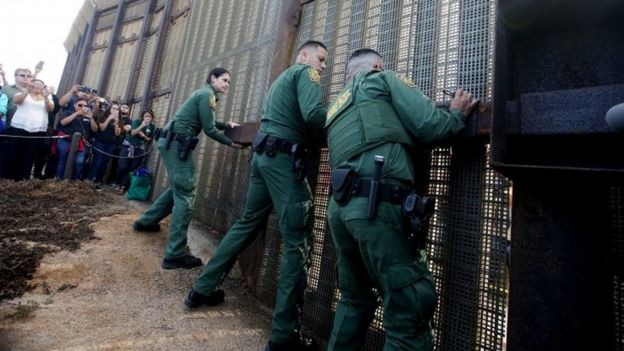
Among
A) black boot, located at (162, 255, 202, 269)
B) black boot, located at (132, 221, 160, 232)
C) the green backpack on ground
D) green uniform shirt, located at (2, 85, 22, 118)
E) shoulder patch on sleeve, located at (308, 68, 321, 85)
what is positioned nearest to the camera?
shoulder patch on sleeve, located at (308, 68, 321, 85)

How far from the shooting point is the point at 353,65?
2.03m

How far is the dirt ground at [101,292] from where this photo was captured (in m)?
2.07

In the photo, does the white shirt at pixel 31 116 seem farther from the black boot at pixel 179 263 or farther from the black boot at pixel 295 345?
the black boot at pixel 295 345

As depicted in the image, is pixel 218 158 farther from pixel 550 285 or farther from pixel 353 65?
pixel 550 285

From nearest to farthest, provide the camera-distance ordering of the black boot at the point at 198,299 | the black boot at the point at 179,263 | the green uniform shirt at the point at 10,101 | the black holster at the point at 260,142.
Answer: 1. the black holster at the point at 260,142
2. the black boot at the point at 198,299
3. the black boot at the point at 179,263
4. the green uniform shirt at the point at 10,101

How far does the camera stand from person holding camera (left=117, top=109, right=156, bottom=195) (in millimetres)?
5945

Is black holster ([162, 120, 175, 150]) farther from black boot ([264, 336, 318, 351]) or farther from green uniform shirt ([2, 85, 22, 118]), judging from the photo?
green uniform shirt ([2, 85, 22, 118])

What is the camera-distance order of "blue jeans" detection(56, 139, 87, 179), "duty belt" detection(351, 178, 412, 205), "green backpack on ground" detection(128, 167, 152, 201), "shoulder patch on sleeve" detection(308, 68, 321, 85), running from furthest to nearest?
"blue jeans" detection(56, 139, 87, 179) < "green backpack on ground" detection(128, 167, 152, 201) < "shoulder patch on sleeve" detection(308, 68, 321, 85) < "duty belt" detection(351, 178, 412, 205)

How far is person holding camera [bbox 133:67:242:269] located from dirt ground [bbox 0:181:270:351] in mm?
194

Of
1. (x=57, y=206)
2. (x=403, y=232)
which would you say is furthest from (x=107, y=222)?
(x=403, y=232)

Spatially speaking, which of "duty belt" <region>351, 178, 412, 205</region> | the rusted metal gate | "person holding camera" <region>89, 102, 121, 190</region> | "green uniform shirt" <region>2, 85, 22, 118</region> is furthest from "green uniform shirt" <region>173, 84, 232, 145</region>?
"person holding camera" <region>89, 102, 121, 190</region>

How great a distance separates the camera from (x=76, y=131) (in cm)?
559

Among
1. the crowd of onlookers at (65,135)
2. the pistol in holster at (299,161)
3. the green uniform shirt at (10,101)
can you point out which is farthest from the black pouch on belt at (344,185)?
the green uniform shirt at (10,101)

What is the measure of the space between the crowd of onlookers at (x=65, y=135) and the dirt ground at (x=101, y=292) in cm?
127
